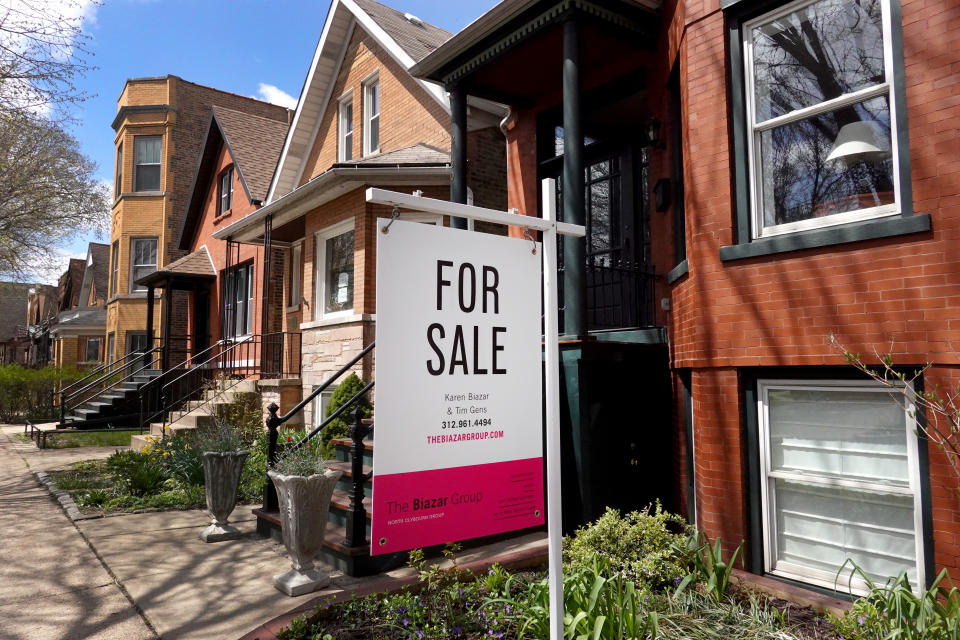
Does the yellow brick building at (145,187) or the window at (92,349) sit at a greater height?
the yellow brick building at (145,187)

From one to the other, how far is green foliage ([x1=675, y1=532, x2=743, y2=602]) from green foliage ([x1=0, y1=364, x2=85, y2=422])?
2084cm

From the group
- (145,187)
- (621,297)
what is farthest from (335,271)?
(145,187)

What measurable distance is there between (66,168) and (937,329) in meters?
20.1

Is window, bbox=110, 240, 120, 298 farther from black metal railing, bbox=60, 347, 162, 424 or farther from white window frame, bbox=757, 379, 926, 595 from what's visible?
white window frame, bbox=757, 379, 926, 595

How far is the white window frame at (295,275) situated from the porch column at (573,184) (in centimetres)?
928

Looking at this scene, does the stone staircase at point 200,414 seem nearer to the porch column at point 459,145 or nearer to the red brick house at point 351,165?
the red brick house at point 351,165

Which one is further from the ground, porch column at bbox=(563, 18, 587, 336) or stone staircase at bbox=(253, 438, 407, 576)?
porch column at bbox=(563, 18, 587, 336)

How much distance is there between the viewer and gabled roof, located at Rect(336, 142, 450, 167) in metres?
9.78

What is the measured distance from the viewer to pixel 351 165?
9672mm

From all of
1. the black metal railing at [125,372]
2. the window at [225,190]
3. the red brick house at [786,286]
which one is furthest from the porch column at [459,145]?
the black metal railing at [125,372]

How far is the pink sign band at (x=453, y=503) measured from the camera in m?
2.36

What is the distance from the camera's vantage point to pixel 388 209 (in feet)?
34.9

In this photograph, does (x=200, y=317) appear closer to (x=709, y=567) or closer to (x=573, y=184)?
(x=573, y=184)

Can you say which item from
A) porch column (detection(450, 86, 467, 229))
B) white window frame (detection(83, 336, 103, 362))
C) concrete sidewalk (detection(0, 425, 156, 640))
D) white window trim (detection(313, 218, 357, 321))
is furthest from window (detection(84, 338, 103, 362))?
porch column (detection(450, 86, 467, 229))
